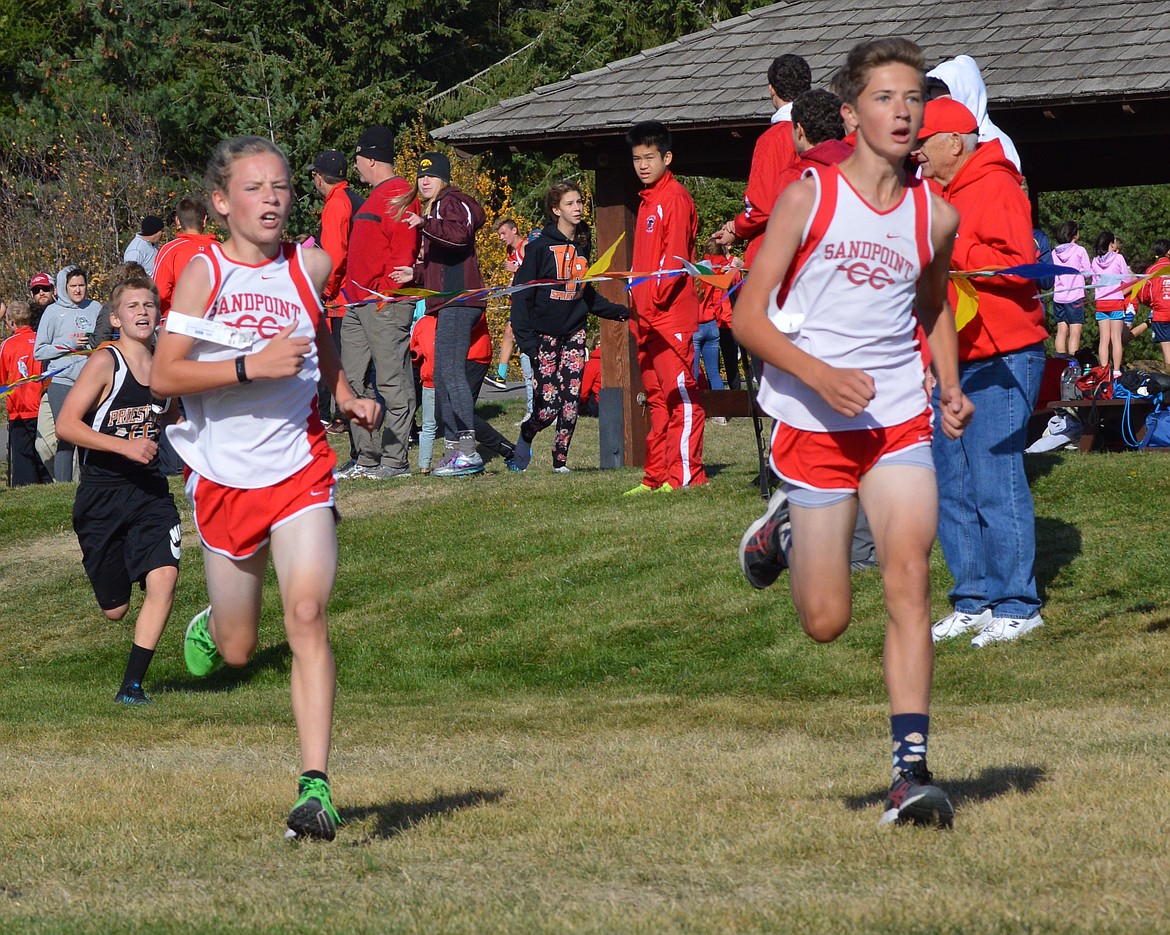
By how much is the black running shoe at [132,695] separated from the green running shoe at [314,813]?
4.46 m

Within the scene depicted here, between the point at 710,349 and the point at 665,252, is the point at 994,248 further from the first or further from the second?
the point at 710,349

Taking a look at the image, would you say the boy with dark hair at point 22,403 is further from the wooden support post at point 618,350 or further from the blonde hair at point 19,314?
the wooden support post at point 618,350

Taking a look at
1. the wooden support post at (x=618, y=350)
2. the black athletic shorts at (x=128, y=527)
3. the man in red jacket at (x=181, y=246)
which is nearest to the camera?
the black athletic shorts at (x=128, y=527)

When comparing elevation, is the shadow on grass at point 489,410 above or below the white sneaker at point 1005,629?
below

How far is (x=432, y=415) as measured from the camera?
1514 centimetres

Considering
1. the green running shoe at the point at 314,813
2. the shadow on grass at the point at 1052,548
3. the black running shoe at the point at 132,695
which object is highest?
the green running shoe at the point at 314,813

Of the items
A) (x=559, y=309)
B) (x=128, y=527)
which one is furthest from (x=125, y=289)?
(x=559, y=309)

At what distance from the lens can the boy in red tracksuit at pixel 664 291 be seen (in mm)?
11617

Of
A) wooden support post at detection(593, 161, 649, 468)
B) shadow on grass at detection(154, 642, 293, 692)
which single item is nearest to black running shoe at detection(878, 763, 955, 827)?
shadow on grass at detection(154, 642, 293, 692)

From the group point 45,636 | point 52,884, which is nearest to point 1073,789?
point 52,884

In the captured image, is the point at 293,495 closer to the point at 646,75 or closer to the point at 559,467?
the point at 559,467

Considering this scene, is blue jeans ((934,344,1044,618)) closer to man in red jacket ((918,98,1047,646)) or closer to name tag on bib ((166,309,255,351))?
man in red jacket ((918,98,1047,646))

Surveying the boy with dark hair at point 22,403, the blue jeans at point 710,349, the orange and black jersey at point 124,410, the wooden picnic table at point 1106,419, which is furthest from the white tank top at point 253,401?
the blue jeans at point 710,349

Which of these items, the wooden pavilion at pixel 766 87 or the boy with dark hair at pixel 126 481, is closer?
the boy with dark hair at pixel 126 481
